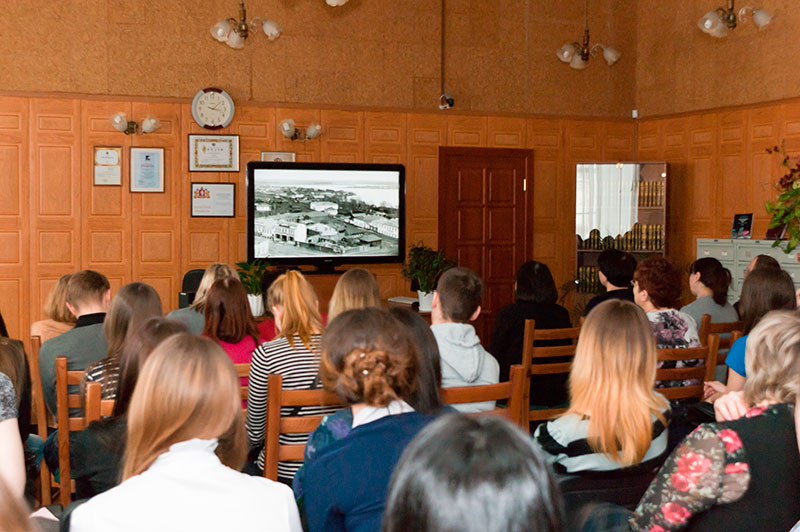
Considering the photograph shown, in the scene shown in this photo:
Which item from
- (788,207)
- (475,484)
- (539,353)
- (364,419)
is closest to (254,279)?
(539,353)

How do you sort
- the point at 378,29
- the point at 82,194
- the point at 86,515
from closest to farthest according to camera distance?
the point at 86,515 → the point at 82,194 → the point at 378,29

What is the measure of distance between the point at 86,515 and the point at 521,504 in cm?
101

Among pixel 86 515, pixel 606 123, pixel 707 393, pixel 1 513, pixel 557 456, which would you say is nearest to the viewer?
pixel 1 513

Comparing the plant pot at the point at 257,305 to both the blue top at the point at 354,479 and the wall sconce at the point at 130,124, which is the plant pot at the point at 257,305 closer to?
the wall sconce at the point at 130,124

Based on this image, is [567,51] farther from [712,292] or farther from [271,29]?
[712,292]

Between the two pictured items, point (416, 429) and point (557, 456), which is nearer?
point (416, 429)

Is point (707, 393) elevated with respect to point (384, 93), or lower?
lower

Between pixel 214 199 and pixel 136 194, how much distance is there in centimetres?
76

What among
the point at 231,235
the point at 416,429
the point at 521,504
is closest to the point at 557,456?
the point at 416,429

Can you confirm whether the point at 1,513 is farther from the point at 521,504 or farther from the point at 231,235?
the point at 231,235

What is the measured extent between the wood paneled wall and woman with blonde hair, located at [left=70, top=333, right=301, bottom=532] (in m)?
7.03

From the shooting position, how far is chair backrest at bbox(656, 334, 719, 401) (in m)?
3.83

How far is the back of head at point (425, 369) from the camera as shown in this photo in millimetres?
2252

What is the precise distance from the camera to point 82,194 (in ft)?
27.3
